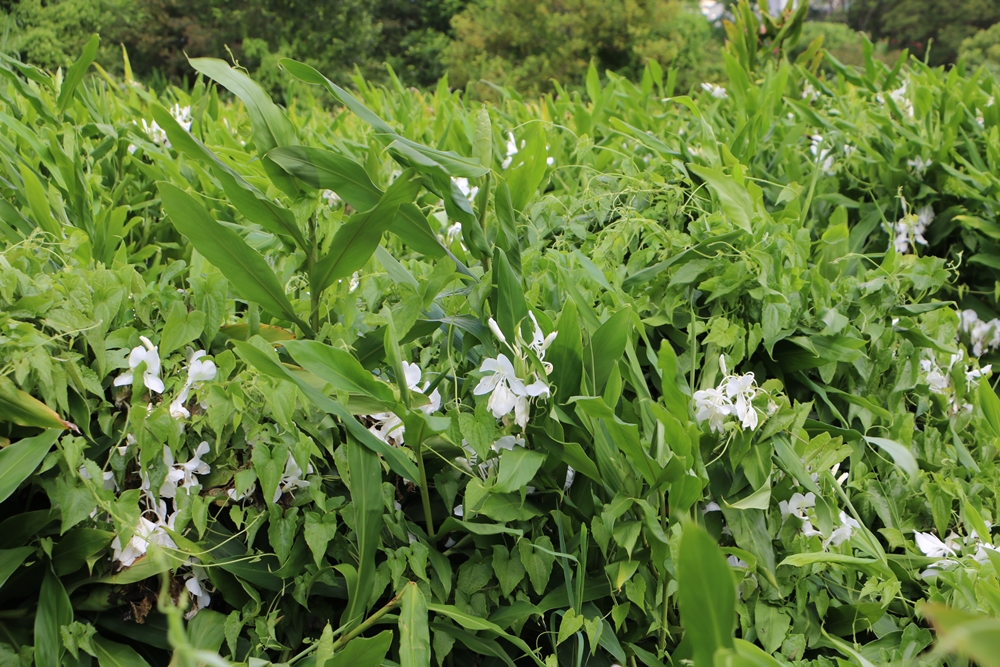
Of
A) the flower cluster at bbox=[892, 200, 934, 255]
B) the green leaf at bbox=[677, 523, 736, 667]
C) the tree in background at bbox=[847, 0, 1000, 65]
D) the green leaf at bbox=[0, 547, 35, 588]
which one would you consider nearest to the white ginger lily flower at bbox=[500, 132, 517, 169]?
the flower cluster at bbox=[892, 200, 934, 255]

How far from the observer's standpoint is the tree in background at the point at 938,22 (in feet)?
100

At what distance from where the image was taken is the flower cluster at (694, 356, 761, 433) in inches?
47.8

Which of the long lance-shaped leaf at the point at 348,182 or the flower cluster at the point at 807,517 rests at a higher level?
the long lance-shaped leaf at the point at 348,182

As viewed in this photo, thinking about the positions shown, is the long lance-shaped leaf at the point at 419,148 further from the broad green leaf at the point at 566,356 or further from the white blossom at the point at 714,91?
the white blossom at the point at 714,91

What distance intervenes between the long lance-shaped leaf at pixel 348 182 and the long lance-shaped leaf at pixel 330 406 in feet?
0.93

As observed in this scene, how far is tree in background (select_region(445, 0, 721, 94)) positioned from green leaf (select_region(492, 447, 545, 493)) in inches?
528

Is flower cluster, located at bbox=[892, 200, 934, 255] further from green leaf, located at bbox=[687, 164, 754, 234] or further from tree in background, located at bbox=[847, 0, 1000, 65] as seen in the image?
tree in background, located at bbox=[847, 0, 1000, 65]

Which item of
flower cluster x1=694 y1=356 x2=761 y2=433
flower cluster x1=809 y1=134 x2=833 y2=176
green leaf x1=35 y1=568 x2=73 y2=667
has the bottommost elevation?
green leaf x1=35 y1=568 x2=73 y2=667

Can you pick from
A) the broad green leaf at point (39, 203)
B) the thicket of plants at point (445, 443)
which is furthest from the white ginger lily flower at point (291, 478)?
the broad green leaf at point (39, 203)

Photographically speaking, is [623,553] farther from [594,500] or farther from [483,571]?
[483,571]

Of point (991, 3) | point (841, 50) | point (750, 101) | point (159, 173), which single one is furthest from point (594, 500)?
point (991, 3)

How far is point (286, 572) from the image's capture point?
44.6 inches

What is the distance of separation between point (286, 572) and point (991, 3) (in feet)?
124

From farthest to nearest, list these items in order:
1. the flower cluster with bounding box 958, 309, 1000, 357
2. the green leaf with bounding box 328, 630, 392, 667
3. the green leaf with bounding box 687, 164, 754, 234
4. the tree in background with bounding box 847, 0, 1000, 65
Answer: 1. the tree in background with bounding box 847, 0, 1000, 65
2. the flower cluster with bounding box 958, 309, 1000, 357
3. the green leaf with bounding box 687, 164, 754, 234
4. the green leaf with bounding box 328, 630, 392, 667
